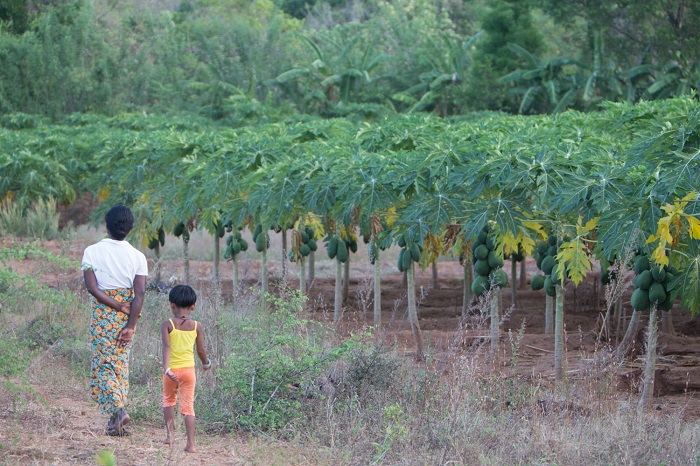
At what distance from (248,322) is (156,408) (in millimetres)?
1047

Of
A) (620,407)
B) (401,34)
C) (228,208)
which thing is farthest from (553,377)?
(401,34)

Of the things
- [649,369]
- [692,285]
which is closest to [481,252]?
[649,369]

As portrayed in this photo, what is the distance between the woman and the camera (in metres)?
6.04

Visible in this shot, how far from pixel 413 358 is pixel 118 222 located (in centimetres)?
382

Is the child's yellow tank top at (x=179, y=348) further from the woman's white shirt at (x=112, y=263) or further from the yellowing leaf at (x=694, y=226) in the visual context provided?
the yellowing leaf at (x=694, y=226)

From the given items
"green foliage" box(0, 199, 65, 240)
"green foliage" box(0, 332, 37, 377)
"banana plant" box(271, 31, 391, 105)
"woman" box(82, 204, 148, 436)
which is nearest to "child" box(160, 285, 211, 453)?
"woman" box(82, 204, 148, 436)

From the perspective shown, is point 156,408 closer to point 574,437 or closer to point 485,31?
point 574,437

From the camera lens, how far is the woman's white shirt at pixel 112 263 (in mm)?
6031

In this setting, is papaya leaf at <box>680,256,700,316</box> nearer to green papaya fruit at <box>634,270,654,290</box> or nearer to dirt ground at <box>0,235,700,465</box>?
green papaya fruit at <box>634,270,654,290</box>

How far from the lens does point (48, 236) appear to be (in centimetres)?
2044

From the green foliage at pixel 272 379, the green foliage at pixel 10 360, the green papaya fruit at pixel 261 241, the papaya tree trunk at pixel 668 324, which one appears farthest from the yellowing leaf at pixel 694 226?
the green papaya fruit at pixel 261 241

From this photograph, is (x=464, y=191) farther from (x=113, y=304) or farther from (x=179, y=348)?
(x=113, y=304)

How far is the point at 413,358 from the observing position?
8984 millimetres

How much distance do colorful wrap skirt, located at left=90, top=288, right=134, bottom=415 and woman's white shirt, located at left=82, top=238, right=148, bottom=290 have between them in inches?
2.3
